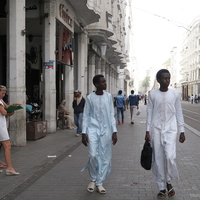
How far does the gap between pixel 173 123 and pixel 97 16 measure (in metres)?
12.4

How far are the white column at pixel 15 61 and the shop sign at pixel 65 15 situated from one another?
13.5 ft

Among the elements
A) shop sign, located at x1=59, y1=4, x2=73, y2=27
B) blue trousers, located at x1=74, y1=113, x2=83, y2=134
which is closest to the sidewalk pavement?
blue trousers, located at x1=74, y1=113, x2=83, y2=134

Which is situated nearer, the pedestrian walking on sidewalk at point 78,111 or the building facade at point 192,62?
the pedestrian walking on sidewalk at point 78,111

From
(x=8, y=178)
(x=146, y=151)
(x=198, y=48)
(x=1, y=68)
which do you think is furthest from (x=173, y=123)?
(x=198, y=48)

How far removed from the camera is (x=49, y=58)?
39.5 feet

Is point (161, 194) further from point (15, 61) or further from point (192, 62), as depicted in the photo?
point (192, 62)

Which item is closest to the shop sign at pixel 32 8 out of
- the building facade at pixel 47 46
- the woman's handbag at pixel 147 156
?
the building facade at pixel 47 46

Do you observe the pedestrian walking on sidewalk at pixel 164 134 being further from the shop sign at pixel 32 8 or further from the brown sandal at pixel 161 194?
the shop sign at pixel 32 8

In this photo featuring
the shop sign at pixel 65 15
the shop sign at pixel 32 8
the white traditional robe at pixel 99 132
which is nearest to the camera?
the white traditional robe at pixel 99 132

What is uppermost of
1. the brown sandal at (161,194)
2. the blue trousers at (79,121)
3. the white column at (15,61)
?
the white column at (15,61)

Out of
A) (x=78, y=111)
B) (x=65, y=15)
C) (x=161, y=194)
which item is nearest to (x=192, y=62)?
(x=65, y=15)

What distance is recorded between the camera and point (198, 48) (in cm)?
6919

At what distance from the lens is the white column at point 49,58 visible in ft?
39.5

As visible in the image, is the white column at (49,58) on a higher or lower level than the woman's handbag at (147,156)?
higher
